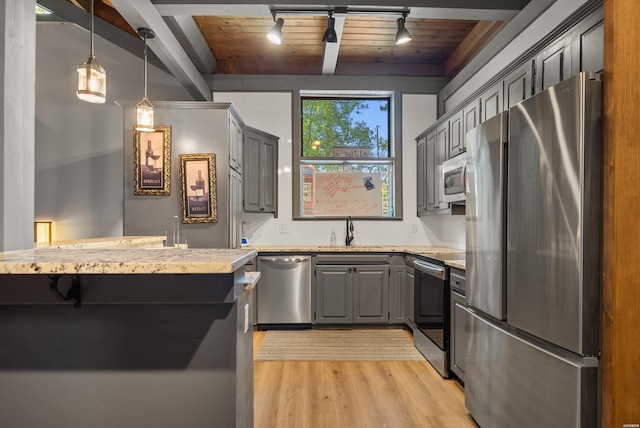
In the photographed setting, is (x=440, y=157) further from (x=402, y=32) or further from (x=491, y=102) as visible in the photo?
(x=402, y=32)

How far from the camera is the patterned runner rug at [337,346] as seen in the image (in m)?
3.01

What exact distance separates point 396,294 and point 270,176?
6.75 feet

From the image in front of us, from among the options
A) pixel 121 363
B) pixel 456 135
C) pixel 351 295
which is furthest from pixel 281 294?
pixel 121 363

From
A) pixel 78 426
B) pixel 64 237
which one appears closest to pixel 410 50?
pixel 78 426

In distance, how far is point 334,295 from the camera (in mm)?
3746

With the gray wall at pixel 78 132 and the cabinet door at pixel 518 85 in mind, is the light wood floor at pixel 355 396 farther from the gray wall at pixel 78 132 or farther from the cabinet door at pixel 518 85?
the gray wall at pixel 78 132

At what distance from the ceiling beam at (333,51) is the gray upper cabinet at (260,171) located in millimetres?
1058

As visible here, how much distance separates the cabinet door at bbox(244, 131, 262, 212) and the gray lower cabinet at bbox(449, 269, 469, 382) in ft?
7.75

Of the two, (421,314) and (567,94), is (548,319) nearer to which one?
(567,94)

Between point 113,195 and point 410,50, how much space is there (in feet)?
13.4

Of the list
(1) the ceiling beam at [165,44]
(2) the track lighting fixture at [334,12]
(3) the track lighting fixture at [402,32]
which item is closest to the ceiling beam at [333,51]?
(2) the track lighting fixture at [334,12]

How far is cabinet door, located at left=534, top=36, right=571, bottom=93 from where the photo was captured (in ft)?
6.39

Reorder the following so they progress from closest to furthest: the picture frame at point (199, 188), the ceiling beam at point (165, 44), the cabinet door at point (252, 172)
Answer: the ceiling beam at point (165, 44), the picture frame at point (199, 188), the cabinet door at point (252, 172)

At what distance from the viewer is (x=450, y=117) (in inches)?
132
